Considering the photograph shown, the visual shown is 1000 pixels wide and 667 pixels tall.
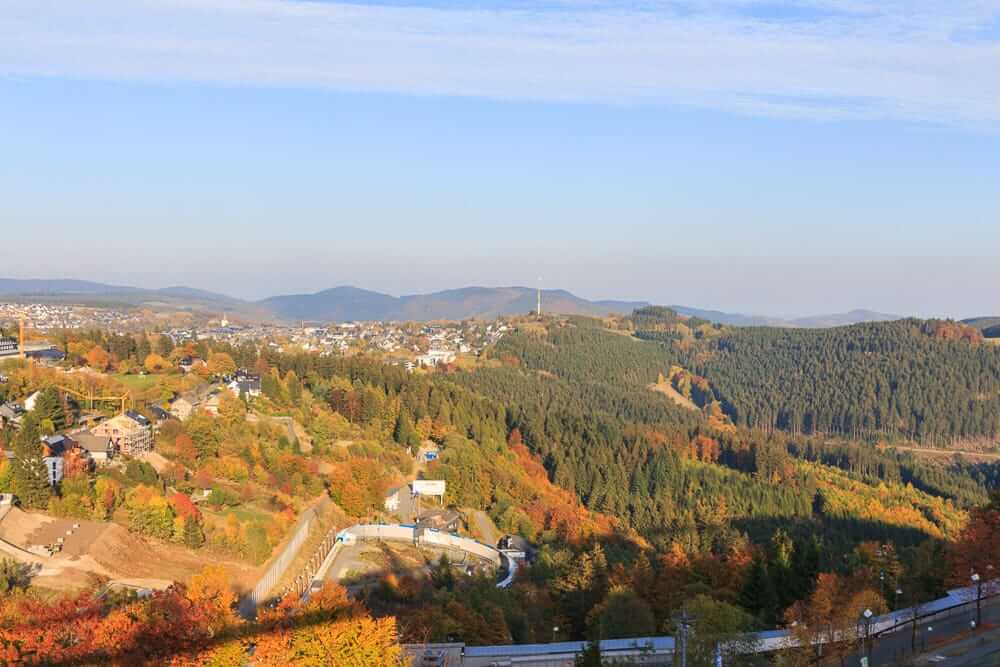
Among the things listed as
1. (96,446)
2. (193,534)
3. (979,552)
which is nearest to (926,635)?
(979,552)

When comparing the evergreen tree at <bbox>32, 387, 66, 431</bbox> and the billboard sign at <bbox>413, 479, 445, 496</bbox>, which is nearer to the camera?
the evergreen tree at <bbox>32, 387, 66, 431</bbox>

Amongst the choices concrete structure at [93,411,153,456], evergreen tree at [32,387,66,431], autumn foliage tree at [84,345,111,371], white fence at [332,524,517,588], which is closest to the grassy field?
autumn foliage tree at [84,345,111,371]

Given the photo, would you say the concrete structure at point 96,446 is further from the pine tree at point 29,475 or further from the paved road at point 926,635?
the paved road at point 926,635

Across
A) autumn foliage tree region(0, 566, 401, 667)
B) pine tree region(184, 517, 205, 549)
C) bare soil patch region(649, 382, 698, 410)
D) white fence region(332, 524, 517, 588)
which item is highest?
autumn foliage tree region(0, 566, 401, 667)

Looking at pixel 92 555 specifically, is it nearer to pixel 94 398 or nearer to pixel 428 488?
pixel 94 398

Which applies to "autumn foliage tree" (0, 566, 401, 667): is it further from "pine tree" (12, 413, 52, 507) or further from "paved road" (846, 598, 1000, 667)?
"paved road" (846, 598, 1000, 667)

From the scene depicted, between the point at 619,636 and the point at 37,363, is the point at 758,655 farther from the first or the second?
the point at 37,363

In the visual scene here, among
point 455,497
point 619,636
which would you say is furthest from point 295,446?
point 619,636
